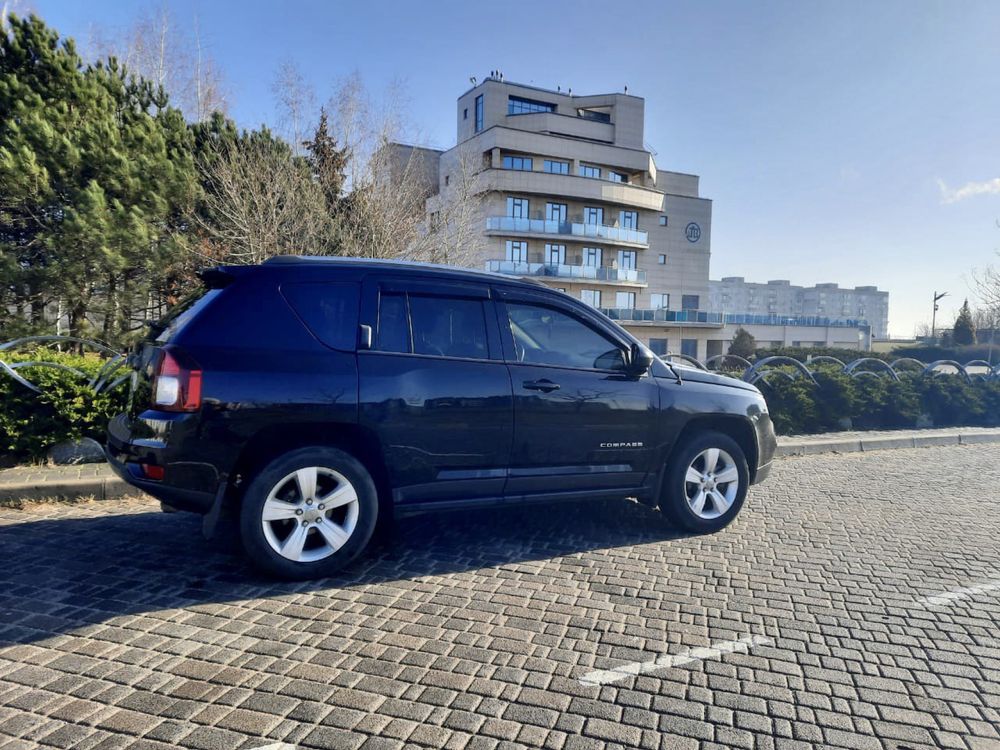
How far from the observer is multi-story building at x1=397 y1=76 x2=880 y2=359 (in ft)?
156

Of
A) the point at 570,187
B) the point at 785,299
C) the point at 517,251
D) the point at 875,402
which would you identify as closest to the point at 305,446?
the point at 875,402

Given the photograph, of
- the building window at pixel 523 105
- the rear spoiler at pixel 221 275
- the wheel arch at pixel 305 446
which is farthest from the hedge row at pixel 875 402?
the building window at pixel 523 105

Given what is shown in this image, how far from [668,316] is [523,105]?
20818 millimetres

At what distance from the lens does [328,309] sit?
13.6 ft

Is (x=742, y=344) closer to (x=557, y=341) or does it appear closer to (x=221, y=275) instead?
(x=557, y=341)

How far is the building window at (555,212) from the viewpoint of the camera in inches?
1945

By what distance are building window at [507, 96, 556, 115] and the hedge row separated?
146ft

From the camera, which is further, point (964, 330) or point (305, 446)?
point (964, 330)

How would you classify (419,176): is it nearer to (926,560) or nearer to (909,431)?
(909,431)

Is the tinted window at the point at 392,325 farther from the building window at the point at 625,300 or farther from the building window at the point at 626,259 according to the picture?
the building window at the point at 626,259

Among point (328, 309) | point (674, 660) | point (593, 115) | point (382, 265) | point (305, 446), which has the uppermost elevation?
point (593, 115)

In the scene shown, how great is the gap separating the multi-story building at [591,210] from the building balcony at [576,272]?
9 centimetres

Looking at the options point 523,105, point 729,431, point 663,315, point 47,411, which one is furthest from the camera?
point 523,105

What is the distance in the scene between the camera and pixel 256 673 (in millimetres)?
2943
